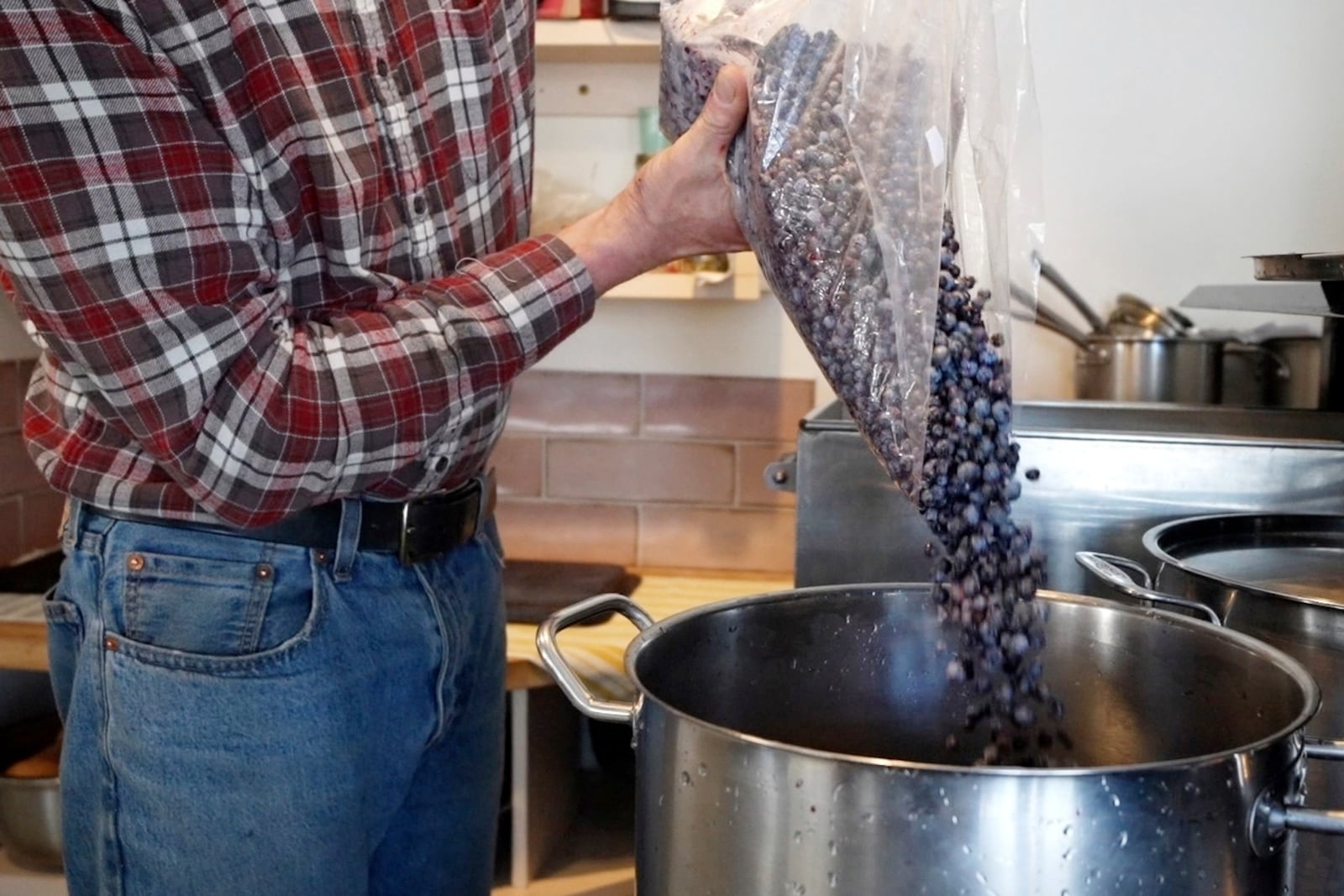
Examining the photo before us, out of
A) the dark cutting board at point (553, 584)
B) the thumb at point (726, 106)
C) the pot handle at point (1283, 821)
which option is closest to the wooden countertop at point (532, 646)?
the dark cutting board at point (553, 584)

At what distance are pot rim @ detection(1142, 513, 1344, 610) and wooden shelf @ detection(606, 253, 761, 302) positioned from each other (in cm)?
72

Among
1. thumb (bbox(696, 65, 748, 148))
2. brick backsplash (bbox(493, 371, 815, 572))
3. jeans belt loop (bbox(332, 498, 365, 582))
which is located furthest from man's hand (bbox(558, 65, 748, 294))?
brick backsplash (bbox(493, 371, 815, 572))

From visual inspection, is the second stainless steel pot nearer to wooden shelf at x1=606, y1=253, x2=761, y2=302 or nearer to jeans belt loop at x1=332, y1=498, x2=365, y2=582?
wooden shelf at x1=606, y1=253, x2=761, y2=302

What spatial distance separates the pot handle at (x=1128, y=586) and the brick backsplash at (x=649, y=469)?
3.03 feet

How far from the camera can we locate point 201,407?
783 mm

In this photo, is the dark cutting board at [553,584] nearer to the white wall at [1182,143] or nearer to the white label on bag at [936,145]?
the white wall at [1182,143]

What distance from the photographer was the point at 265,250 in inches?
32.6

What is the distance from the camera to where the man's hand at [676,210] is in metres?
0.75

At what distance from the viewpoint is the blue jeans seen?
2.82 ft

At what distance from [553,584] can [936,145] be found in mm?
1039

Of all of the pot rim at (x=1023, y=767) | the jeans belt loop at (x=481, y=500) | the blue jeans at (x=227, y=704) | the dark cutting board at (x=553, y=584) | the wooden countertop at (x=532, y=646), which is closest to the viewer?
the pot rim at (x=1023, y=767)

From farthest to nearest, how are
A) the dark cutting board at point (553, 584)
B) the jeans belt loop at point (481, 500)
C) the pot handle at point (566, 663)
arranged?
the dark cutting board at point (553, 584) < the jeans belt loop at point (481, 500) < the pot handle at point (566, 663)

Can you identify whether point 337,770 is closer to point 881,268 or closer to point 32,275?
point 32,275

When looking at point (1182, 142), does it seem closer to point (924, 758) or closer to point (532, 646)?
point (532, 646)
